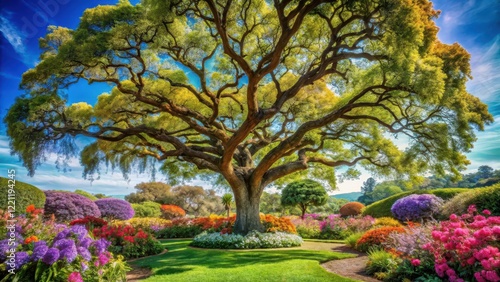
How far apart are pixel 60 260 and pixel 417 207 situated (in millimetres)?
14098

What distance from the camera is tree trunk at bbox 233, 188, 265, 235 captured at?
41.1ft

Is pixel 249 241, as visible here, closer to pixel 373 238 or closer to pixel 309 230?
pixel 373 238

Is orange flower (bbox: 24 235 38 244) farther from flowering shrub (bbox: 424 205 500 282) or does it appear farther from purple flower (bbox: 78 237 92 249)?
flowering shrub (bbox: 424 205 500 282)

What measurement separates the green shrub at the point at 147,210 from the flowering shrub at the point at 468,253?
2472 cm

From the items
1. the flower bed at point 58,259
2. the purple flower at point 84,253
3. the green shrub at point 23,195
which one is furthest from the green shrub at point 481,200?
the green shrub at point 23,195

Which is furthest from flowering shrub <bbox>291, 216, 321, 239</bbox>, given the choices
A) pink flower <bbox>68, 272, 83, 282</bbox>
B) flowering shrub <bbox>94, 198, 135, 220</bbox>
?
flowering shrub <bbox>94, 198, 135, 220</bbox>

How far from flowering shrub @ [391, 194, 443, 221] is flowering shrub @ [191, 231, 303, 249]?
574 centimetres

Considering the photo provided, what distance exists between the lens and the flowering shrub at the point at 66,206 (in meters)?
16.6

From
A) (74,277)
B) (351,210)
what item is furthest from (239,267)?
(351,210)

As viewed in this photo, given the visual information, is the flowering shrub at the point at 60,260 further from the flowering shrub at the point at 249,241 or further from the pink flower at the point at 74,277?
the flowering shrub at the point at 249,241

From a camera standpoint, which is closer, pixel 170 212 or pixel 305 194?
pixel 305 194

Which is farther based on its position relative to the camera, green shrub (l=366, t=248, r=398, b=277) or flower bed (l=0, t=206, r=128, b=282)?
green shrub (l=366, t=248, r=398, b=277)

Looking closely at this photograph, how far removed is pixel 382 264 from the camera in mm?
6418

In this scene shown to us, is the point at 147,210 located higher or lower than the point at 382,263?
higher
